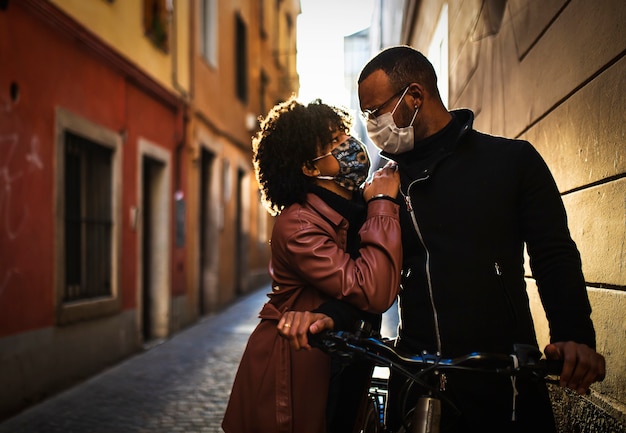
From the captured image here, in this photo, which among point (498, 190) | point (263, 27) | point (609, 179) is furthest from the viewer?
point (263, 27)

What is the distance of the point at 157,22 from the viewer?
31.7 ft

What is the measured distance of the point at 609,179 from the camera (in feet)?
9.02

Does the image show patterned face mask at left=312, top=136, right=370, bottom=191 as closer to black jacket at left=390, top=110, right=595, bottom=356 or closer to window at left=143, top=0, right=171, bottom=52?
black jacket at left=390, top=110, right=595, bottom=356

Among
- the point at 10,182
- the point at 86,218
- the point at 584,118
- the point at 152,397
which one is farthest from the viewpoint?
the point at 86,218

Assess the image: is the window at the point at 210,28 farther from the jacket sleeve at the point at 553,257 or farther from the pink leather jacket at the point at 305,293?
the jacket sleeve at the point at 553,257

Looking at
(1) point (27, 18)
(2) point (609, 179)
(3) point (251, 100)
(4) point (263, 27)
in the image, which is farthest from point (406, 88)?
(4) point (263, 27)

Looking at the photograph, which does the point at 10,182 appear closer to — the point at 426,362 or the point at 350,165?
the point at 350,165

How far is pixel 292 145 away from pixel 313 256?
410 mm

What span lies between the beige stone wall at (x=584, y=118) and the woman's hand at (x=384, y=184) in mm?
973

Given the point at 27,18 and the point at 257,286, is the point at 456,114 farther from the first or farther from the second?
the point at 257,286

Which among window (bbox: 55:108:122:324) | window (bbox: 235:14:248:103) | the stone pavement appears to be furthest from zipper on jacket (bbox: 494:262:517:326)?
window (bbox: 235:14:248:103)

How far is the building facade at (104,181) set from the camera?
597 centimetres

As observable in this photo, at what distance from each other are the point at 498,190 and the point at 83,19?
20.9ft

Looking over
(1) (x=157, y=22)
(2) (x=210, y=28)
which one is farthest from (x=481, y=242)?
(2) (x=210, y=28)
